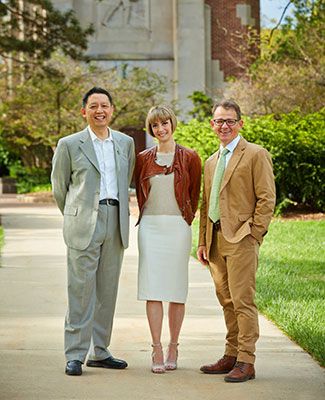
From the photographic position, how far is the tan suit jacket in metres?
7.50

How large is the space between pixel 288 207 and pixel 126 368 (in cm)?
1846

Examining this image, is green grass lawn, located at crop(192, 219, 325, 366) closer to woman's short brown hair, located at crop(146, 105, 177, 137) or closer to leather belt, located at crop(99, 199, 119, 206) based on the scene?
leather belt, located at crop(99, 199, 119, 206)

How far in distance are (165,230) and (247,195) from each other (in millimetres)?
684

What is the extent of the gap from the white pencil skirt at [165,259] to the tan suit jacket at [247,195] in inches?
17.8

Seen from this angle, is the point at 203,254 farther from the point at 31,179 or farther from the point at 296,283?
the point at 31,179

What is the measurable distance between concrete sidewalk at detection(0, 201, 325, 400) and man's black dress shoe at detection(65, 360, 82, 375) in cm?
4

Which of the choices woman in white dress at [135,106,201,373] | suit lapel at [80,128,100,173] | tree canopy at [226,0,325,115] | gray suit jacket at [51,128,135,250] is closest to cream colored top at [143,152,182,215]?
woman in white dress at [135,106,201,373]

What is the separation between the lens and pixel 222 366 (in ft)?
25.5

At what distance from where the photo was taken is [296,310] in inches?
416

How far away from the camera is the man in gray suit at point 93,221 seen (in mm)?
7918

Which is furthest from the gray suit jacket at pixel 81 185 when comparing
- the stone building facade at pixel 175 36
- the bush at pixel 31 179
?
the stone building facade at pixel 175 36

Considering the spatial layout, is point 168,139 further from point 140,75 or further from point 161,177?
point 140,75

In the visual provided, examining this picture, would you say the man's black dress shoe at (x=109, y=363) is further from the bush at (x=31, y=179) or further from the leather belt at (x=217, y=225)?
the bush at (x=31, y=179)

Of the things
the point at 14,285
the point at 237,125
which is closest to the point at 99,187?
the point at 237,125
